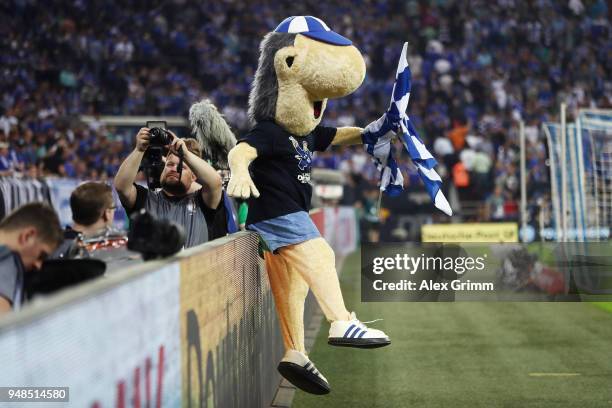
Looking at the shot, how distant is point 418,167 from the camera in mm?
6074

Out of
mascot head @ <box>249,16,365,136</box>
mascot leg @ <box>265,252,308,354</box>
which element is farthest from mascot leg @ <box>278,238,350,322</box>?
mascot head @ <box>249,16,365,136</box>

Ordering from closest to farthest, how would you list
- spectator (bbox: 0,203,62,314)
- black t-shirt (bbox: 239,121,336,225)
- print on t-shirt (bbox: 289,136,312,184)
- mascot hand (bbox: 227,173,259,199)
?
spectator (bbox: 0,203,62,314) → mascot hand (bbox: 227,173,259,199) → black t-shirt (bbox: 239,121,336,225) → print on t-shirt (bbox: 289,136,312,184)

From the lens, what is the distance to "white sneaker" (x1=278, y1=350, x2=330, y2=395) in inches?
207

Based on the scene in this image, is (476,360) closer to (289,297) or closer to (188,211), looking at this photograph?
(289,297)

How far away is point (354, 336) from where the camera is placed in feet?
17.2

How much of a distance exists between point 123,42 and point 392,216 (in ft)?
33.1

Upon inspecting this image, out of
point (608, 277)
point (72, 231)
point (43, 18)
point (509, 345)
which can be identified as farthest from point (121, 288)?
point (43, 18)

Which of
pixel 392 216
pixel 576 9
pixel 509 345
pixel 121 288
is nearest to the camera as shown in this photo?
pixel 121 288

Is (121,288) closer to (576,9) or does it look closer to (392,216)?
(392,216)

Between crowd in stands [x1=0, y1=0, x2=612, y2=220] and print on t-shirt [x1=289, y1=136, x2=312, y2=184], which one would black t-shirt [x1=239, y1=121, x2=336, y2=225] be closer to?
print on t-shirt [x1=289, y1=136, x2=312, y2=184]

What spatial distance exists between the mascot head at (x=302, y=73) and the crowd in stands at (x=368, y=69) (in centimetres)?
1346

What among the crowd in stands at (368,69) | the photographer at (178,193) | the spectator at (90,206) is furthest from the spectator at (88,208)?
the crowd in stands at (368,69)

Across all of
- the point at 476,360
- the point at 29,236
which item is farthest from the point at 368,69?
the point at 29,236

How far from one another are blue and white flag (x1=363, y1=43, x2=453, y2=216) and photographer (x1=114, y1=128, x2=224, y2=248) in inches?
41.1
